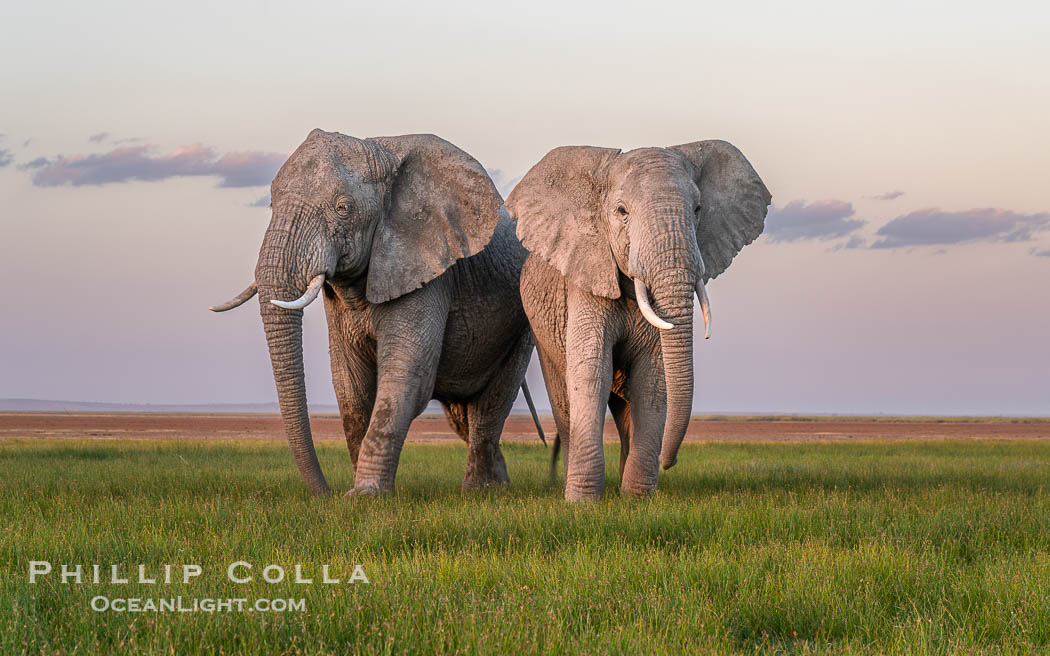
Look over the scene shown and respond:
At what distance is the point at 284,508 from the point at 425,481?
4795mm

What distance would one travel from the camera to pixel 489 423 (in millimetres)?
13188

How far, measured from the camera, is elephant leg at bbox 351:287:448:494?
10.4 m

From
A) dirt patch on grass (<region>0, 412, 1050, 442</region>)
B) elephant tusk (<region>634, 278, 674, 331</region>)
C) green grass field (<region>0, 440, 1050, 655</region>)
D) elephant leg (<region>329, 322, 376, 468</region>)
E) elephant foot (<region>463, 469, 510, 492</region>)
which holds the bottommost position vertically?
dirt patch on grass (<region>0, 412, 1050, 442</region>)

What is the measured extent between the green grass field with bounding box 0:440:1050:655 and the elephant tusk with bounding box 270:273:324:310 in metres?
1.85

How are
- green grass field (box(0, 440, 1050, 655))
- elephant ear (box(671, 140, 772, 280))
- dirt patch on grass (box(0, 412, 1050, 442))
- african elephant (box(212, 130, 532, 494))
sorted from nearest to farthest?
green grass field (box(0, 440, 1050, 655)), african elephant (box(212, 130, 532, 494)), elephant ear (box(671, 140, 772, 280)), dirt patch on grass (box(0, 412, 1050, 442))

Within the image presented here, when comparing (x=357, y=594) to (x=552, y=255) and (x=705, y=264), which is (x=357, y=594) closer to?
(x=552, y=255)

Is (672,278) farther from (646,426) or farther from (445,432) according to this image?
(445,432)

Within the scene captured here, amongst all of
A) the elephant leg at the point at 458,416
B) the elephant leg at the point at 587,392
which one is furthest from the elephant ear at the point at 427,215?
the elephant leg at the point at 458,416

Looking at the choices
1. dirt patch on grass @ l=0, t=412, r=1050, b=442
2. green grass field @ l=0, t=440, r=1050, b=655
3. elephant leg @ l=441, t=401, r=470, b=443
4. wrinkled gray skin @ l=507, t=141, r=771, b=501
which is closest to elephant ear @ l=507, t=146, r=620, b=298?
wrinkled gray skin @ l=507, t=141, r=771, b=501

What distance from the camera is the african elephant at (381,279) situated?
10008 millimetres

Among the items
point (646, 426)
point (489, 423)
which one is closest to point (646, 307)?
point (646, 426)

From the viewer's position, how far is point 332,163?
10156mm

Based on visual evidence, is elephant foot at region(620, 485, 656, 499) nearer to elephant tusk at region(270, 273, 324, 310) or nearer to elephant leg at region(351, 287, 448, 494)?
elephant leg at region(351, 287, 448, 494)

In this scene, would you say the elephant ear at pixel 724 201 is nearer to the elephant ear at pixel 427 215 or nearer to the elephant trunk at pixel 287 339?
the elephant ear at pixel 427 215
